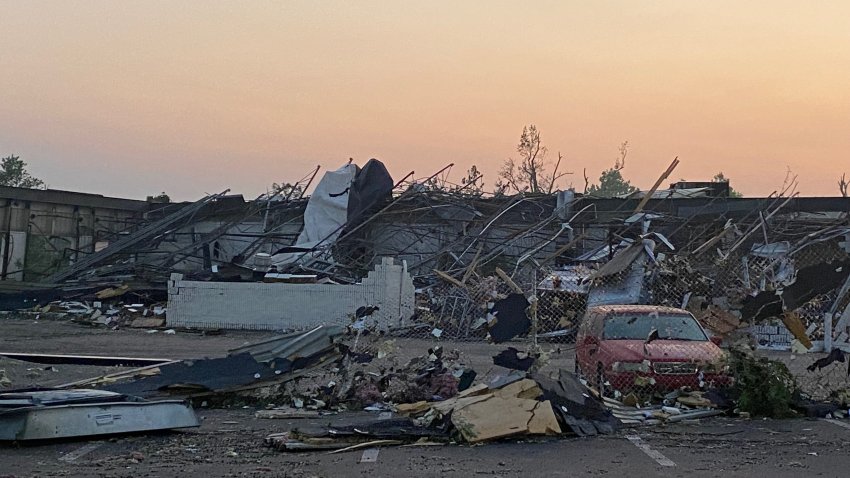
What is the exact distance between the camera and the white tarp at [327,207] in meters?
33.7

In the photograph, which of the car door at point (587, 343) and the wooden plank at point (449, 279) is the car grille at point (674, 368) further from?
the wooden plank at point (449, 279)

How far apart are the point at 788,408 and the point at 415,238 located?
22.3 metres

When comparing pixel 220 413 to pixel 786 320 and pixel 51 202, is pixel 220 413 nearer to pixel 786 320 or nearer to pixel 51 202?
pixel 786 320

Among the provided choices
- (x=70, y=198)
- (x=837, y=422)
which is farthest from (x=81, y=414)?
(x=70, y=198)

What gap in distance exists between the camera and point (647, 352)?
40.6 ft

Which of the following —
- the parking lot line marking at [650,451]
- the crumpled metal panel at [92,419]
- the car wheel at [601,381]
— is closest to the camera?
the parking lot line marking at [650,451]

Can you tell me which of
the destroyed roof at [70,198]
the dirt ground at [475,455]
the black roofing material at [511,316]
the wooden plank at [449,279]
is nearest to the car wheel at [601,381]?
the dirt ground at [475,455]

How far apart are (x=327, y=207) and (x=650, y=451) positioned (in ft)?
84.2

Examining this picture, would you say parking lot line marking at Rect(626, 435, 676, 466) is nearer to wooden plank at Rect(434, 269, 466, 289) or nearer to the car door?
the car door

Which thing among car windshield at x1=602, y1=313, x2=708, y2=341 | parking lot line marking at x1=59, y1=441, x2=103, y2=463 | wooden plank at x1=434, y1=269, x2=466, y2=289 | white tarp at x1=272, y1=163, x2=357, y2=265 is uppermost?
white tarp at x1=272, y1=163, x2=357, y2=265

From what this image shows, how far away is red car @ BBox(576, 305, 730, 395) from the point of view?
1218 centimetres

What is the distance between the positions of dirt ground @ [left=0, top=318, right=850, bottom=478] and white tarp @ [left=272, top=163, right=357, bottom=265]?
21912 millimetres

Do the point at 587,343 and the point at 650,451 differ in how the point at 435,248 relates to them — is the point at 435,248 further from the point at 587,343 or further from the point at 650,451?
the point at 650,451

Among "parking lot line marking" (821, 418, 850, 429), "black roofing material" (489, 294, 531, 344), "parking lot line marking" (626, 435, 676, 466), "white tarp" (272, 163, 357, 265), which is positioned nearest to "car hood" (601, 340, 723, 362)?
"parking lot line marking" (821, 418, 850, 429)
